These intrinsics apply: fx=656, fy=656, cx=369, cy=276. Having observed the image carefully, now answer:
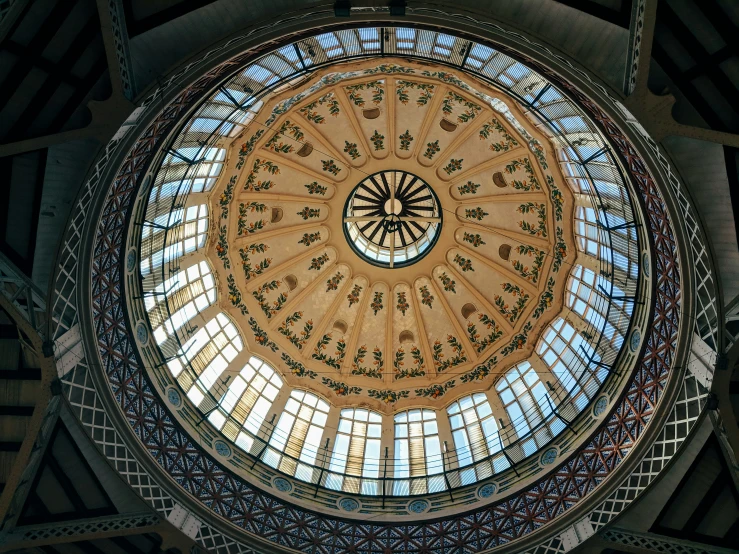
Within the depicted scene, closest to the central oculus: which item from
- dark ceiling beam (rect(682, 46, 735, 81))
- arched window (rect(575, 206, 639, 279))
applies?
arched window (rect(575, 206, 639, 279))

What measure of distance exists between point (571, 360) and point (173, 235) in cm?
1510

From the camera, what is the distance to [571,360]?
24.2 metres

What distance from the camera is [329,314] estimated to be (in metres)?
30.4

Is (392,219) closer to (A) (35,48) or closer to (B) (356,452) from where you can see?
(B) (356,452)

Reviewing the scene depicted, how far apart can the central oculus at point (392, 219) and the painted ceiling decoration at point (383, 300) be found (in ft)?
0.35

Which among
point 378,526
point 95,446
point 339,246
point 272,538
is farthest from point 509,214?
point 95,446

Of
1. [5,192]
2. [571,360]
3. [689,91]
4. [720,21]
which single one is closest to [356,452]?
[571,360]

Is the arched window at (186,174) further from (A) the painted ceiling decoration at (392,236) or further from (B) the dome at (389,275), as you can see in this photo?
(A) the painted ceiling decoration at (392,236)

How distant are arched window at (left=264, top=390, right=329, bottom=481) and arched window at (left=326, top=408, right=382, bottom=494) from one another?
2.59 ft

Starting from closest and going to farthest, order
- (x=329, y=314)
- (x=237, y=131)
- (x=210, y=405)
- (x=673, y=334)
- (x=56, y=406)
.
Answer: (x=56, y=406) < (x=673, y=334) < (x=210, y=405) < (x=237, y=131) < (x=329, y=314)

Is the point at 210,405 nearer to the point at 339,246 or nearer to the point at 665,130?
the point at 339,246

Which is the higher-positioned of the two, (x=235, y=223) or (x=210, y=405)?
(x=235, y=223)

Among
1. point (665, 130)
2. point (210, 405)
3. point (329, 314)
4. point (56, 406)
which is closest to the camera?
point (665, 130)

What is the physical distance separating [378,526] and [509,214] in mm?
14720
